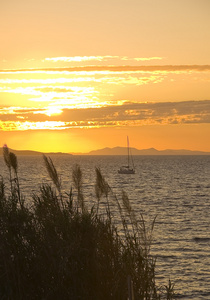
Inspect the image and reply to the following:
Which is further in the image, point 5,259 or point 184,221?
point 184,221

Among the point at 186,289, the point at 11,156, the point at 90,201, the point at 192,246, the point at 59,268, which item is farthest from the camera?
the point at 90,201

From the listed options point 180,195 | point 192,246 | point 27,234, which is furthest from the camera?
point 180,195

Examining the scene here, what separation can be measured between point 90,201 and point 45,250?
62.1 m

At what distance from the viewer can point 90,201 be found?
78062mm

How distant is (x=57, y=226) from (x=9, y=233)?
1549 mm

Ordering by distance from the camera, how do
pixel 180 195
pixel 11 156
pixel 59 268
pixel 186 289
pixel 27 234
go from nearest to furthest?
pixel 59 268, pixel 27 234, pixel 11 156, pixel 186 289, pixel 180 195

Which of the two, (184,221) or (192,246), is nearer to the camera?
(192,246)

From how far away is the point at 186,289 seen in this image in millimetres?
31938

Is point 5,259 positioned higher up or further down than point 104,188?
further down

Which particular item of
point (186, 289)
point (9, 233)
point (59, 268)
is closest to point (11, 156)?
point (9, 233)

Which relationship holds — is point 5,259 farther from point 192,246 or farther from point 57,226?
point 192,246

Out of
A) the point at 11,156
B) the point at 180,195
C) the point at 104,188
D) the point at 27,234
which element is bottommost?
the point at 180,195

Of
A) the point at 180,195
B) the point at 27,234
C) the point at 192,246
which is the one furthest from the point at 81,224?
the point at 180,195

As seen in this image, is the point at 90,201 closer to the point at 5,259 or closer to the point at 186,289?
the point at 186,289
